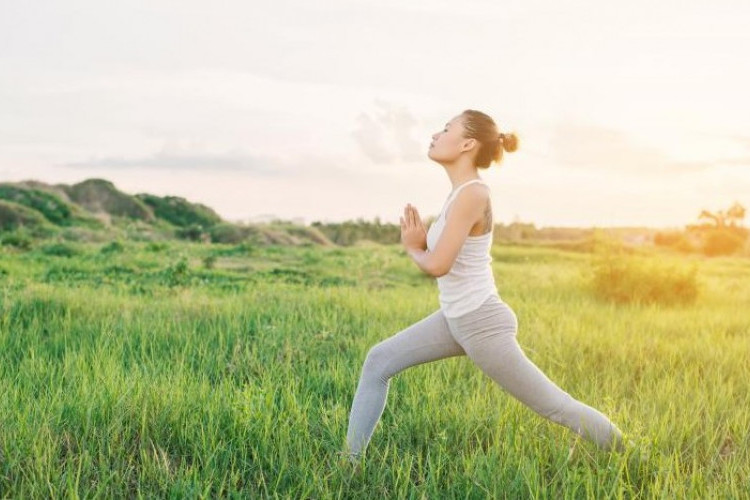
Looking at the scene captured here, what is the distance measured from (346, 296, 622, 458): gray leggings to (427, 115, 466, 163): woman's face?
2.44 feet

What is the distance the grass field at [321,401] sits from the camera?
3.69m

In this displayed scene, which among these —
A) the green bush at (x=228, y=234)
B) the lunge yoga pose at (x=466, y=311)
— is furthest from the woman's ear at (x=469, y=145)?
the green bush at (x=228, y=234)

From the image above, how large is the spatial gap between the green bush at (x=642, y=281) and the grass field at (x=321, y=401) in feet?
3.07

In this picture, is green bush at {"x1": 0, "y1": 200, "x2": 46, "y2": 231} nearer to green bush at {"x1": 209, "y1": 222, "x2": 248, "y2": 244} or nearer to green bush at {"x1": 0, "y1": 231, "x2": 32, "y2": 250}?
green bush at {"x1": 209, "y1": 222, "x2": 248, "y2": 244}

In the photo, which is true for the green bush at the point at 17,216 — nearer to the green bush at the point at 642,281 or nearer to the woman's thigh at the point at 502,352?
the green bush at the point at 642,281

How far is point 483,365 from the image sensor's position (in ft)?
12.0

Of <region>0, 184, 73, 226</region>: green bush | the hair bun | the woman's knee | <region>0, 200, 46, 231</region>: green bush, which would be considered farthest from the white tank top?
<region>0, 184, 73, 226</region>: green bush

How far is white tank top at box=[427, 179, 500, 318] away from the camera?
3.58 metres

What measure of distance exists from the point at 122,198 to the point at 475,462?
32.2 metres

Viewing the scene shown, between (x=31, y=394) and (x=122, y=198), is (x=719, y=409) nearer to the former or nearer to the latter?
(x=31, y=394)

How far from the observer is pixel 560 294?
11.2 meters

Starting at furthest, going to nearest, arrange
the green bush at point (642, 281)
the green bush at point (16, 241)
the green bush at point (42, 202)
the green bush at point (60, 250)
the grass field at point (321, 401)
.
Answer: the green bush at point (42, 202) → the green bush at point (16, 241) → the green bush at point (60, 250) → the green bush at point (642, 281) → the grass field at point (321, 401)

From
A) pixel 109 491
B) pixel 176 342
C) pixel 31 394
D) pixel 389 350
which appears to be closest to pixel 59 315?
pixel 176 342

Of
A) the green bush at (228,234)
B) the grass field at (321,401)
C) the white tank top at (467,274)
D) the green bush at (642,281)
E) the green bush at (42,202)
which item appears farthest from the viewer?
the green bush at (42,202)
